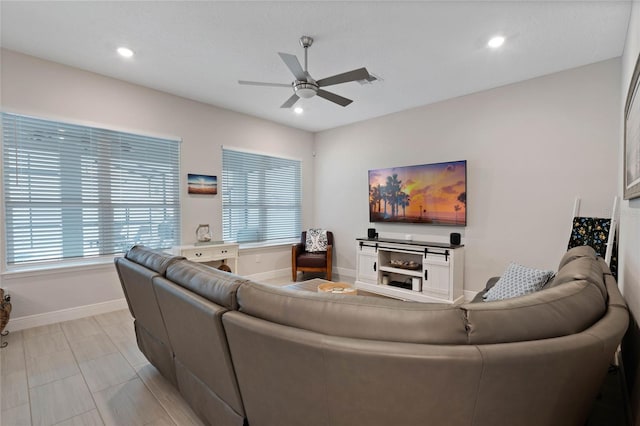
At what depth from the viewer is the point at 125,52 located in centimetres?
297

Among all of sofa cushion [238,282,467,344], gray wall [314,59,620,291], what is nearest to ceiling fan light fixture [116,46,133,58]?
sofa cushion [238,282,467,344]

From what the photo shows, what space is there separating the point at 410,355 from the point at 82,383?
254 cm

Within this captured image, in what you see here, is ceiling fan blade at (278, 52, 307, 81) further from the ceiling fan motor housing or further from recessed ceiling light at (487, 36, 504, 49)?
recessed ceiling light at (487, 36, 504, 49)

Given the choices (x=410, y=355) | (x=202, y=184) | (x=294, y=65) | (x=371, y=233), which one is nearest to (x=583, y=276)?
(x=410, y=355)

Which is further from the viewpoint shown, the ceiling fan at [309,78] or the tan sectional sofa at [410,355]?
the ceiling fan at [309,78]

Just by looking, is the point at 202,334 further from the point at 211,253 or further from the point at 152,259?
the point at 211,253

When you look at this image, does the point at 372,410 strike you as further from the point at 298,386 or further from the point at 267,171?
the point at 267,171

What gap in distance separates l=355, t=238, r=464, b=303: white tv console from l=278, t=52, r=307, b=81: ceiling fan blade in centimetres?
276

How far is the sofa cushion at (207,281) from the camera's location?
1358 mm

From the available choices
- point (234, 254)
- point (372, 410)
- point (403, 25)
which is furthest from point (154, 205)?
point (372, 410)

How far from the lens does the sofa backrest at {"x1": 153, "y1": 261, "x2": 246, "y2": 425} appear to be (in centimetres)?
134

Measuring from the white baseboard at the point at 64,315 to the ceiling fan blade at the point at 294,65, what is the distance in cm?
350

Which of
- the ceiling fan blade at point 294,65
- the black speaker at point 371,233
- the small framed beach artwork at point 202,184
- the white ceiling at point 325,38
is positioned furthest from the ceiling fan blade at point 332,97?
the small framed beach artwork at point 202,184

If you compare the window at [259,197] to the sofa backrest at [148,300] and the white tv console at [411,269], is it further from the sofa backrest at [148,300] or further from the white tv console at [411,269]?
the sofa backrest at [148,300]
